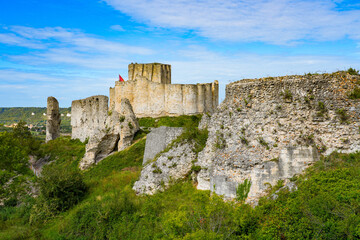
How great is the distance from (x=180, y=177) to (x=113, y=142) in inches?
575

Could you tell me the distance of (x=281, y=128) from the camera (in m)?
12.7

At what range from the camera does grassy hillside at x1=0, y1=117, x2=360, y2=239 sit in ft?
32.3

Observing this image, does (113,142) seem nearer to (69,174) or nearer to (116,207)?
(69,174)

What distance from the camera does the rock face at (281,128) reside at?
39.7ft

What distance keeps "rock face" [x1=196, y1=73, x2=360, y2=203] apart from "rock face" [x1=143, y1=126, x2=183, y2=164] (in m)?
6.89

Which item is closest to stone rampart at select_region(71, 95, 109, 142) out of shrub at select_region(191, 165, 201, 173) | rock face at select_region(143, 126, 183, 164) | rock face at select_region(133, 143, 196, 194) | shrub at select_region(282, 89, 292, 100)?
rock face at select_region(143, 126, 183, 164)

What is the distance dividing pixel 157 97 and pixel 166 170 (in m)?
21.8

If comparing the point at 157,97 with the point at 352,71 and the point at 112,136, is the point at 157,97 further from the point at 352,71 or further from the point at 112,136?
the point at 352,71

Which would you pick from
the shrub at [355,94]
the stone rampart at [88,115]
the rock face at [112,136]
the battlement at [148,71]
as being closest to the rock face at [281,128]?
the shrub at [355,94]

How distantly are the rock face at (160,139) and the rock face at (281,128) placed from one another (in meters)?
6.89

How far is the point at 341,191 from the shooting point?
10.1 meters

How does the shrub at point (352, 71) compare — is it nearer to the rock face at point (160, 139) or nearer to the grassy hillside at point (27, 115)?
the rock face at point (160, 139)

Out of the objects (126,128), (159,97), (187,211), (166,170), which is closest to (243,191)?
(187,211)

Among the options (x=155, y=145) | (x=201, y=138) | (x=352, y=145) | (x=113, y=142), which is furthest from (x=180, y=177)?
(x=113, y=142)
